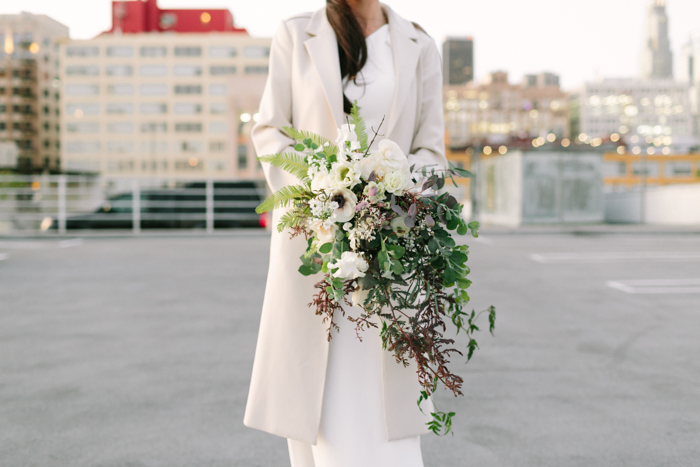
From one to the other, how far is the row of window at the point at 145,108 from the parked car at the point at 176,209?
71502 millimetres

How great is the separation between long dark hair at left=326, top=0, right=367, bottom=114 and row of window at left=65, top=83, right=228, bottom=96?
286ft

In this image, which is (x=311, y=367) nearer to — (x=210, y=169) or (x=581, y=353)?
(x=581, y=353)

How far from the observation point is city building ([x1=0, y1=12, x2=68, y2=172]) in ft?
306

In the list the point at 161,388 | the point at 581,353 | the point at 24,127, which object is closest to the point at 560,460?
the point at 581,353

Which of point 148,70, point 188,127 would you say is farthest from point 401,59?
point 148,70

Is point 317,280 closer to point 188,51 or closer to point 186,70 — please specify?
point 186,70

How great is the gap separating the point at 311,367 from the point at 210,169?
85.1 m

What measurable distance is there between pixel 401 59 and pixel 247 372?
7.84 feet

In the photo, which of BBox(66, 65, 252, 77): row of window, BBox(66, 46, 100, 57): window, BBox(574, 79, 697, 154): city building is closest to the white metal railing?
BBox(66, 65, 252, 77): row of window

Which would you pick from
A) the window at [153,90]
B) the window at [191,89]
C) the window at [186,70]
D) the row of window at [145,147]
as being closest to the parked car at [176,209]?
the row of window at [145,147]

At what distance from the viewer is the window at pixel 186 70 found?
8531cm

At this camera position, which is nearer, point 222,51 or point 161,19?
point 222,51

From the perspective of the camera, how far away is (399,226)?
1.29 m

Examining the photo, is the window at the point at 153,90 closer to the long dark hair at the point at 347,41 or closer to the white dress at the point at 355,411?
the long dark hair at the point at 347,41
